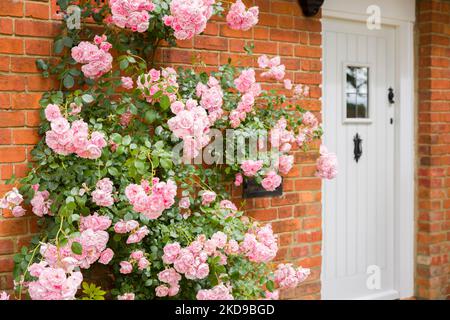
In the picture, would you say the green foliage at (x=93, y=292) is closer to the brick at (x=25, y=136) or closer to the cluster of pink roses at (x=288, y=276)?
the brick at (x=25, y=136)

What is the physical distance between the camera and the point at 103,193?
266 centimetres

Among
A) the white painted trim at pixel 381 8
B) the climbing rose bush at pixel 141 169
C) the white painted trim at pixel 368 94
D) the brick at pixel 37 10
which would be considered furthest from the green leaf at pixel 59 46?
the white painted trim at pixel 368 94

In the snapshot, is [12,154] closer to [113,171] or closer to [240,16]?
[113,171]

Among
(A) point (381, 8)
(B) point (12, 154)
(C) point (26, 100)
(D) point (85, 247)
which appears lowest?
(D) point (85, 247)

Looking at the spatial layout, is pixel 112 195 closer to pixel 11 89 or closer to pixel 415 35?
pixel 11 89

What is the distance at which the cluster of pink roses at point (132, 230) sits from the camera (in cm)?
271

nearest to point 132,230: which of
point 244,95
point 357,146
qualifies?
point 244,95

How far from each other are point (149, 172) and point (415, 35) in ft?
8.49

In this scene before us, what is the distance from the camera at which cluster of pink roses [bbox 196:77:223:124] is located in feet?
9.97

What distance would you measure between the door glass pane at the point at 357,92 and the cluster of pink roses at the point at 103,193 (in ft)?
6.72

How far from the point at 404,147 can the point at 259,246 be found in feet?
6.31

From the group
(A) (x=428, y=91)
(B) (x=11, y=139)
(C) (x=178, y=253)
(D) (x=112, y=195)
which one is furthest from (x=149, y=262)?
(A) (x=428, y=91)

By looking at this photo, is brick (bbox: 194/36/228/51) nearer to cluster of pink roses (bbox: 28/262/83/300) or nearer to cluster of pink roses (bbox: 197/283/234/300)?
cluster of pink roses (bbox: 197/283/234/300)

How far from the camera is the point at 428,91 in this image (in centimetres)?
452
